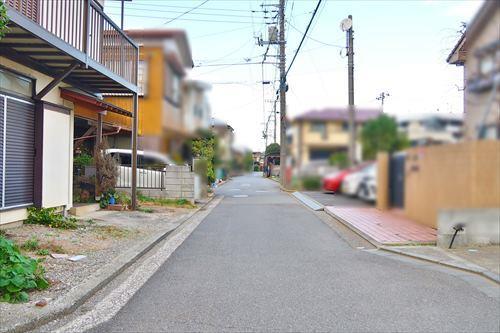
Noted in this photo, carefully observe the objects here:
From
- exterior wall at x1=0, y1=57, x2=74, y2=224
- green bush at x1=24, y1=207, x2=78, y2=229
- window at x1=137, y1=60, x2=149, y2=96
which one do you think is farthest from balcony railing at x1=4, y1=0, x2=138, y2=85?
window at x1=137, y1=60, x2=149, y2=96

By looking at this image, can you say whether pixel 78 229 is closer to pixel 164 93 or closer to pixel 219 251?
pixel 219 251

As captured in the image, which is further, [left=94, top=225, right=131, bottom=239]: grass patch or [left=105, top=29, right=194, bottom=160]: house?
[left=94, top=225, right=131, bottom=239]: grass patch

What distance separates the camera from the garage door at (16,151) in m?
9.53

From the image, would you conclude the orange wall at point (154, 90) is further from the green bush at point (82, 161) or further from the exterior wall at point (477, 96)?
the green bush at point (82, 161)

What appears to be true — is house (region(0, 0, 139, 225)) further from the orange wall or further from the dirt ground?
the orange wall

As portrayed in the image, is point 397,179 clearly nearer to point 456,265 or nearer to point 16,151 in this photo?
point 456,265

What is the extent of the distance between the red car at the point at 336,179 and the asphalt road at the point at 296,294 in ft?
6.12

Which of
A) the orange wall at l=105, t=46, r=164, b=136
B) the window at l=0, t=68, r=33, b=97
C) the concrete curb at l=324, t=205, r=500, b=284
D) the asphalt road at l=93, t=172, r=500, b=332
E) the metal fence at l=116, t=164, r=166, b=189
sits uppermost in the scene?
the window at l=0, t=68, r=33, b=97

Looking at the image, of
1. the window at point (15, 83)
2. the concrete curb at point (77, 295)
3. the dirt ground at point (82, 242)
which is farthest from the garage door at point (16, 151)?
the concrete curb at point (77, 295)

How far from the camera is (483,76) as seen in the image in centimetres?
82

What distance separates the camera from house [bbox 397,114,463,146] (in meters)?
0.77

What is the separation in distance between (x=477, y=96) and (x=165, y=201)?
19.3 m

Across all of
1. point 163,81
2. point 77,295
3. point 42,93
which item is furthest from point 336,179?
point 42,93

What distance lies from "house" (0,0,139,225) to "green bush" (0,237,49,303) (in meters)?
2.58
